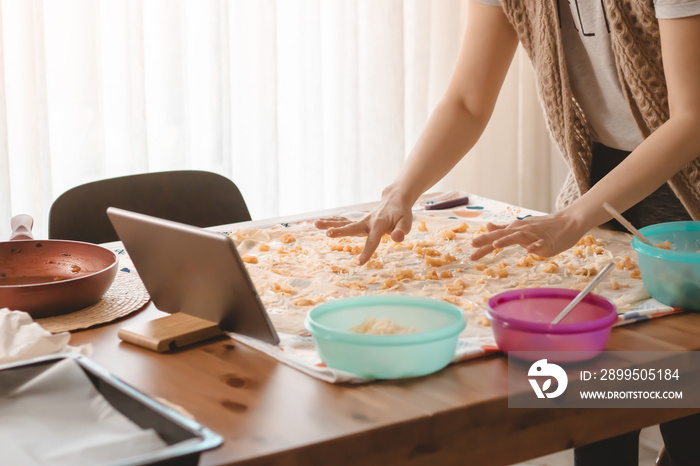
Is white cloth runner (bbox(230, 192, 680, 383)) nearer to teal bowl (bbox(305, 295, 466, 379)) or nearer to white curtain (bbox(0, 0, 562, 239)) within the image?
teal bowl (bbox(305, 295, 466, 379))

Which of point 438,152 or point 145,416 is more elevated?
point 438,152

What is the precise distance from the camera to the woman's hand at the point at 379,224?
135 cm

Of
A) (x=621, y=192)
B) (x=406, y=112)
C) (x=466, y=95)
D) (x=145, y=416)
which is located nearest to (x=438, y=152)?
(x=466, y=95)

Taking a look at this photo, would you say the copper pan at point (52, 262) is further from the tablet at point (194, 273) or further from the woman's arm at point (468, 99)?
the woman's arm at point (468, 99)

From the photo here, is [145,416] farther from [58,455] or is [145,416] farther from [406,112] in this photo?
[406,112]

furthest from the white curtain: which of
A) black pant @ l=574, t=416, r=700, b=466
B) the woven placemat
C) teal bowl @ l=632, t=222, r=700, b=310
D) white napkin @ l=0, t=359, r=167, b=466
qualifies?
teal bowl @ l=632, t=222, r=700, b=310

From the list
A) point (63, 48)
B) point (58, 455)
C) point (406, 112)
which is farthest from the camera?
point (406, 112)

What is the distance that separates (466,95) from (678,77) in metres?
0.53

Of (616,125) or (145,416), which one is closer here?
(145,416)

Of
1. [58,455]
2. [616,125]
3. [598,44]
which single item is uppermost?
[598,44]

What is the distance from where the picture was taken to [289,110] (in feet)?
9.55

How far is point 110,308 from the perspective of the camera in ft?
3.85

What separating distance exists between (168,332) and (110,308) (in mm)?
187

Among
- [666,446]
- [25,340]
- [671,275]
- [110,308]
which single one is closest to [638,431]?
[666,446]
